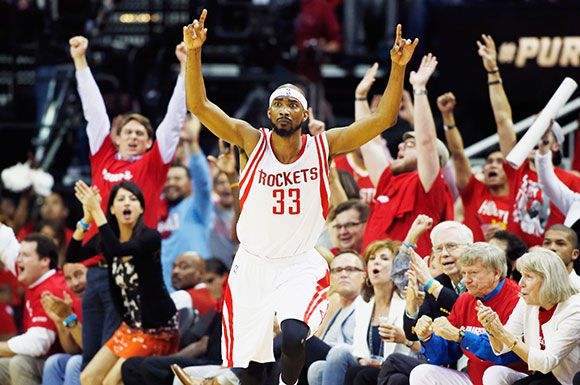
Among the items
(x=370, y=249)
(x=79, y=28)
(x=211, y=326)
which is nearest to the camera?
(x=370, y=249)

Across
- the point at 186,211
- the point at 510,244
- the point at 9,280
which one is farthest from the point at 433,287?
the point at 9,280

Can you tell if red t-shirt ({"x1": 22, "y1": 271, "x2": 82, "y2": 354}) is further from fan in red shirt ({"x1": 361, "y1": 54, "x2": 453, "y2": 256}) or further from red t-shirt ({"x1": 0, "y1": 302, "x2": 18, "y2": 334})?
fan in red shirt ({"x1": 361, "y1": 54, "x2": 453, "y2": 256})

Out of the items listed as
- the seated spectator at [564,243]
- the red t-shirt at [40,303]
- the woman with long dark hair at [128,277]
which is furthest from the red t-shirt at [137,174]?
the seated spectator at [564,243]

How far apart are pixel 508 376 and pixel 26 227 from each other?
617 cm

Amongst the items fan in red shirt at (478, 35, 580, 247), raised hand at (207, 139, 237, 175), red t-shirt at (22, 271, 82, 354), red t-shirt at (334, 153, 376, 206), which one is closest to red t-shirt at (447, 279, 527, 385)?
fan in red shirt at (478, 35, 580, 247)

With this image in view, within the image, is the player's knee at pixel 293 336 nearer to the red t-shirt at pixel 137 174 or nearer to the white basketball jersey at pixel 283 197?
the white basketball jersey at pixel 283 197

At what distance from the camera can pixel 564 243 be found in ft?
22.6

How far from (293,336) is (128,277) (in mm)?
2184

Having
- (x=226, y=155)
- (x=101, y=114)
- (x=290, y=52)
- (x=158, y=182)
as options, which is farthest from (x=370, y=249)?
(x=290, y=52)

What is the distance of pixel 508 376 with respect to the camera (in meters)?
6.15

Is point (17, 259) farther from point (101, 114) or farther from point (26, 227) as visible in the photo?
point (26, 227)

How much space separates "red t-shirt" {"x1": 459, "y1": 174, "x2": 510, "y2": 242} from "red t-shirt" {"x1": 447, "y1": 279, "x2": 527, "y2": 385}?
1578 millimetres

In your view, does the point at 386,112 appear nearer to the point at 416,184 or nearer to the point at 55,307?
the point at 416,184

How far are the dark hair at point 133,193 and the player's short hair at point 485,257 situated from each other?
2431 millimetres
